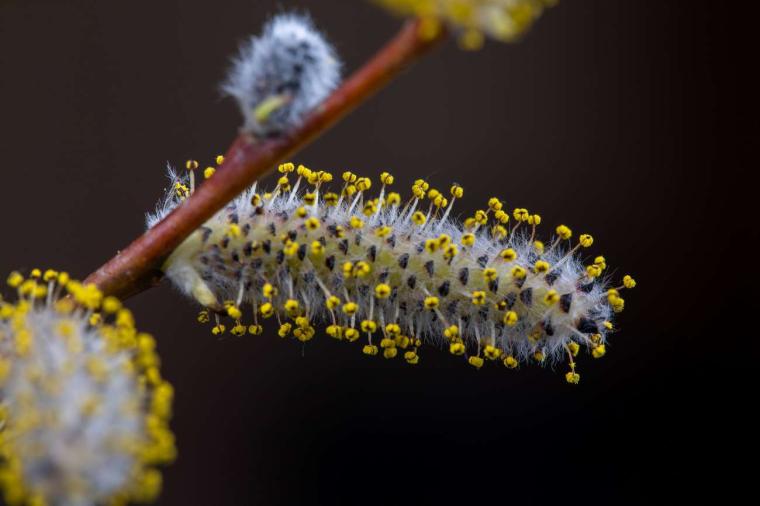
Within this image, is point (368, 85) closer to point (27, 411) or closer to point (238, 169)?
point (238, 169)

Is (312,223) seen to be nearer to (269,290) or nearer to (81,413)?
(269,290)

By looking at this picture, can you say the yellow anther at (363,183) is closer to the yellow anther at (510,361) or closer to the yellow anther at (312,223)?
the yellow anther at (312,223)

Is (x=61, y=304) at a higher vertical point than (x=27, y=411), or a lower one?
higher

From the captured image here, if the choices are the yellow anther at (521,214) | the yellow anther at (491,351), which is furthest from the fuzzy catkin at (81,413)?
the yellow anther at (521,214)

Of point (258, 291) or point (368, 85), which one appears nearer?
point (368, 85)

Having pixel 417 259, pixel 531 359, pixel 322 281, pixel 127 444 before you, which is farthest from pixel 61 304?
pixel 531 359

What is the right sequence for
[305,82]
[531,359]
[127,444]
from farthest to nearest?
1. [531,359]
2. [305,82]
3. [127,444]

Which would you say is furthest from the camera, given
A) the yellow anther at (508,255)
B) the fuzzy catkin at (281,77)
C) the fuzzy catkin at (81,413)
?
the yellow anther at (508,255)

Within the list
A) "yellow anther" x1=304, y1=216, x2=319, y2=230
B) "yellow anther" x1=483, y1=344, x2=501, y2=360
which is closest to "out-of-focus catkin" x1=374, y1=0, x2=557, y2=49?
"yellow anther" x1=304, y1=216, x2=319, y2=230
